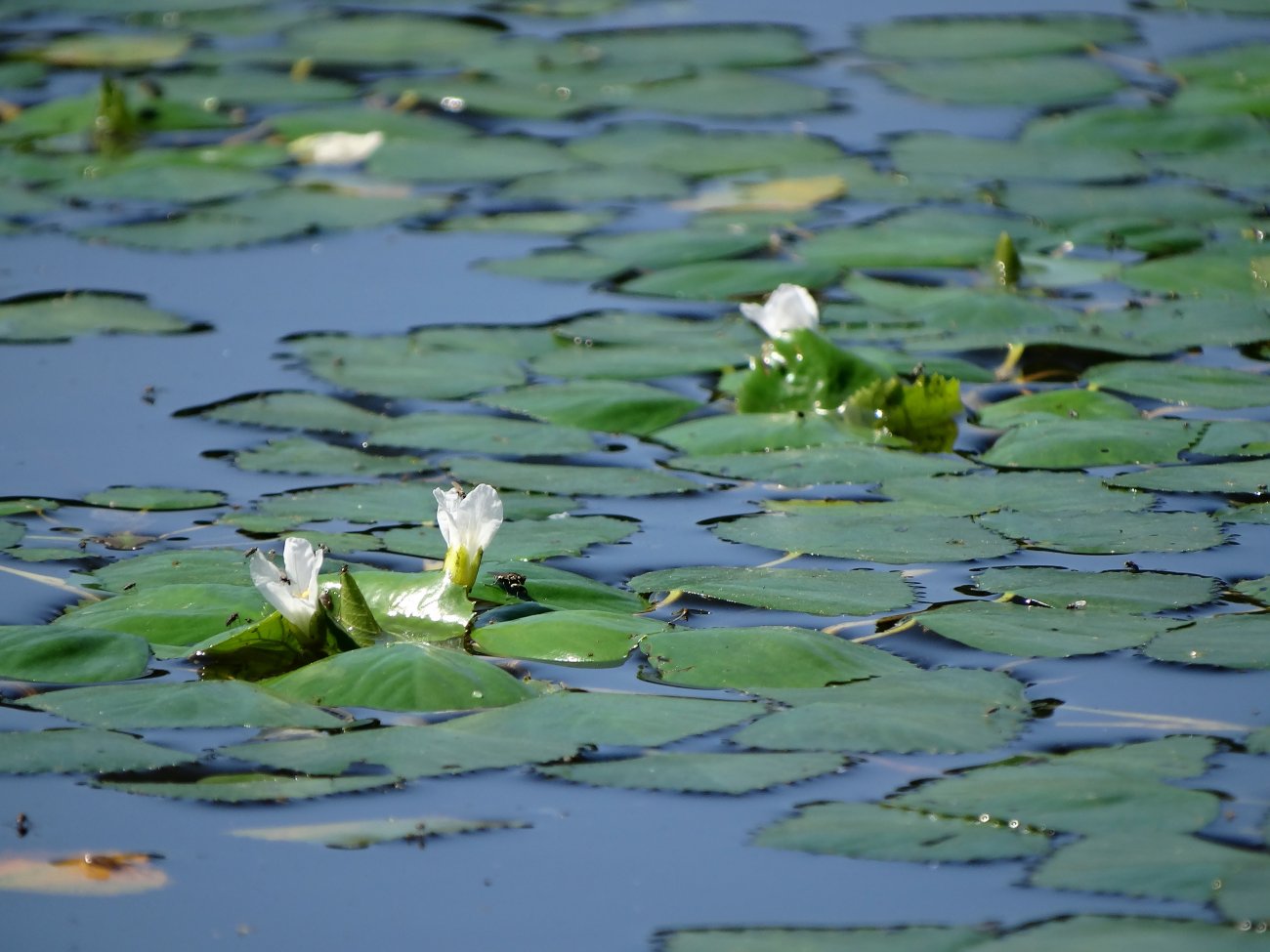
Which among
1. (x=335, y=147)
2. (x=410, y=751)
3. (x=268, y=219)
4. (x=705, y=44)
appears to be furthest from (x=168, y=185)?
(x=410, y=751)

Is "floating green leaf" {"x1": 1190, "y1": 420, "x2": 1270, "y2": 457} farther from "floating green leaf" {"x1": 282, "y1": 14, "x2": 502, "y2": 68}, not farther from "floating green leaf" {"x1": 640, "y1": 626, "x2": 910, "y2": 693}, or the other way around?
"floating green leaf" {"x1": 282, "y1": 14, "x2": 502, "y2": 68}

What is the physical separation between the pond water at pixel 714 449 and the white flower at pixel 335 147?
0.34 feet

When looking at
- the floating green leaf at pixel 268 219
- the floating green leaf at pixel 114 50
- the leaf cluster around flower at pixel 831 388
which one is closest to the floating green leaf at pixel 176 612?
the leaf cluster around flower at pixel 831 388

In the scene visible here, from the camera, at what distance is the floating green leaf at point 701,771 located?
192cm

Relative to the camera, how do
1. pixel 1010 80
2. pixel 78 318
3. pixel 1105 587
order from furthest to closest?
1. pixel 1010 80
2. pixel 78 318
3. pixel 1105 587

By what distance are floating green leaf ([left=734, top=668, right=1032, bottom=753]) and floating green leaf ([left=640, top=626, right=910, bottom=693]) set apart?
2 centimetres

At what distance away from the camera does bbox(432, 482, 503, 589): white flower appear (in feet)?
7.23

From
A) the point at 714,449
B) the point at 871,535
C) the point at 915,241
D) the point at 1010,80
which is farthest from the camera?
the point at 1010,80

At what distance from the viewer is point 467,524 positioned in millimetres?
2230

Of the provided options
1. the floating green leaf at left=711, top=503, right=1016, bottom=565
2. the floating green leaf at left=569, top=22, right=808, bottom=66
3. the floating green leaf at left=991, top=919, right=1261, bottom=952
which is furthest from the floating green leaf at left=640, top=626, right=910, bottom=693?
the floating green leaf at left=569, top=22, right=808, bottom=66

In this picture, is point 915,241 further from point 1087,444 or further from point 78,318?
point 78,318

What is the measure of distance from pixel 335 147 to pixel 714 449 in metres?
A: 2.22

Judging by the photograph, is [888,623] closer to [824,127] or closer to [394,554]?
[394,554]

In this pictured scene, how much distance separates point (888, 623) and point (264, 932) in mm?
944
